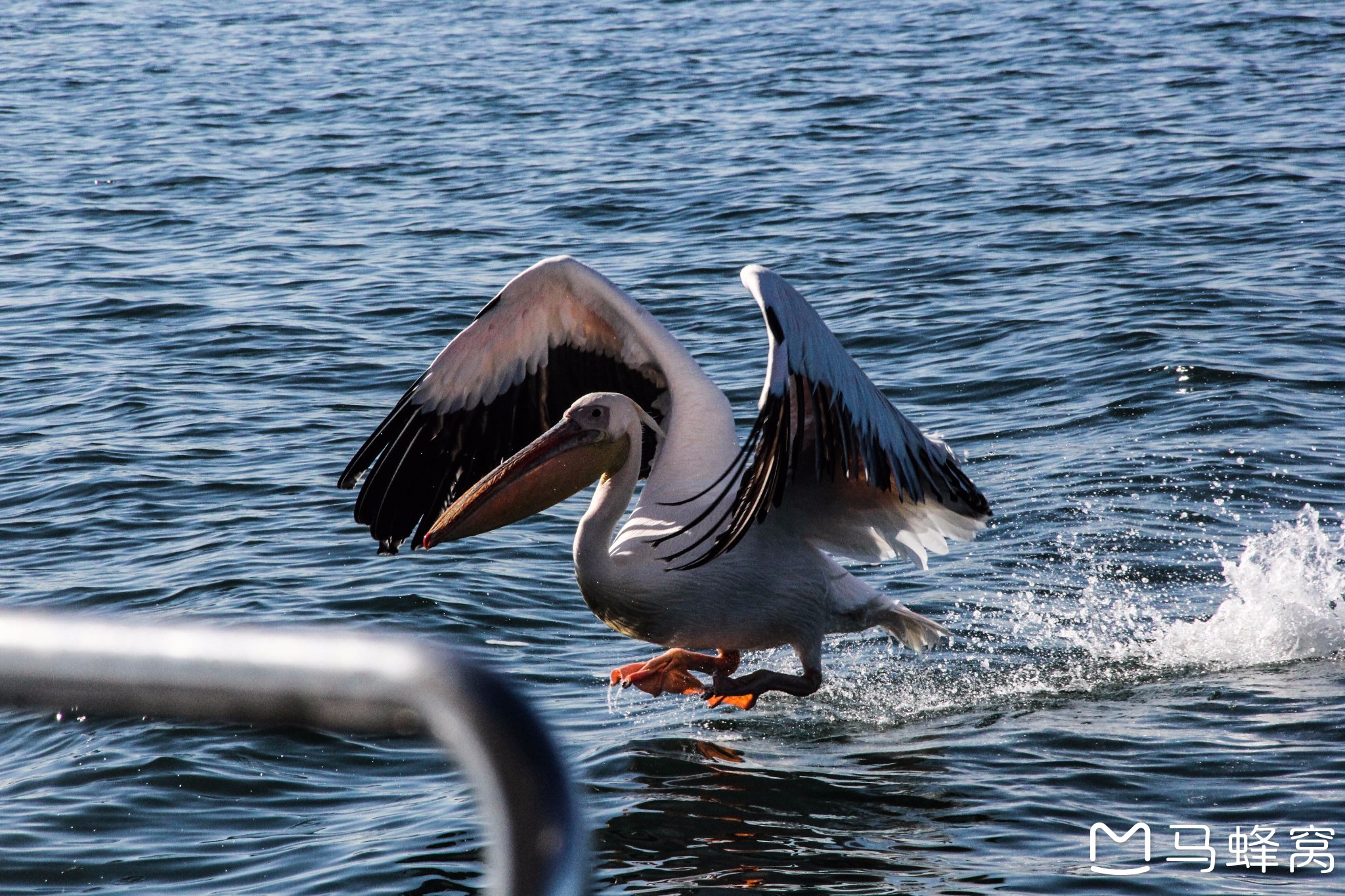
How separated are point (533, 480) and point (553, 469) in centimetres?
9

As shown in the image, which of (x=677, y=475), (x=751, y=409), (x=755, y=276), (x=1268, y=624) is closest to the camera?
(x=755, y=276)

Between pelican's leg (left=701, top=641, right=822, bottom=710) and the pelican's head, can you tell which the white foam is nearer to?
pelican's leg (left=701, top=641, right=822, bottom=710)

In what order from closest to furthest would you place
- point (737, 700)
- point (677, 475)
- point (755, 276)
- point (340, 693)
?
point (340, 693), point (755, 276), point (737, 700), point (677, 475)

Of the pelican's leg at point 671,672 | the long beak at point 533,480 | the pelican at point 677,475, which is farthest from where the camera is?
the pelican's leg at point 671,672

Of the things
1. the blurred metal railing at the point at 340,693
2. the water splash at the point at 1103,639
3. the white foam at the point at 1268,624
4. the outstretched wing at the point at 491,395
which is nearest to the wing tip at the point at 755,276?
the outstretched wing at the point at 491,395

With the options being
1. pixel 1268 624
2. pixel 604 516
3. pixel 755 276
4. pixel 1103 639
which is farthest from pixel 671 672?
pixel 1268 624

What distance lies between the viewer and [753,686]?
5344 millimetres

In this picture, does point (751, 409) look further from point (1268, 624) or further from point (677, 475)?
point (1268, 624)

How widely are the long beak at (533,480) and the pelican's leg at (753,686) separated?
0.89 meters

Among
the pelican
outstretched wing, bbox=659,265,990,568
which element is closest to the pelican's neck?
the pelican

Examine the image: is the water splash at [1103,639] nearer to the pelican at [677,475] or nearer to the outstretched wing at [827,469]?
the pelican at [677,475]

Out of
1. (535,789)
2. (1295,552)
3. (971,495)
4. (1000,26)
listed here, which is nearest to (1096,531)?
(1295,552)

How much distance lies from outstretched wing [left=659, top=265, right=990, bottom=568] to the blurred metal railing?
148 inches

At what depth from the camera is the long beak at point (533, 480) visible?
5215 millimetres
